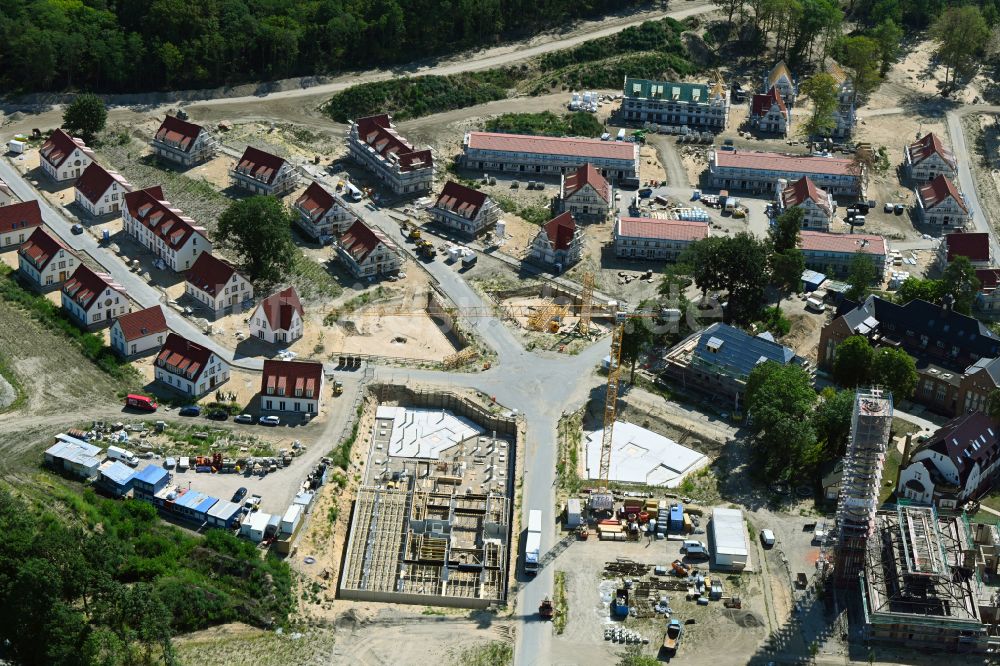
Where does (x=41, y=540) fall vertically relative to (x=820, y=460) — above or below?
above

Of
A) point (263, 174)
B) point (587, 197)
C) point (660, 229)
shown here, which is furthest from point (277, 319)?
point (660, 229)

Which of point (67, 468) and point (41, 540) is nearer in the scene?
point (41, 540)

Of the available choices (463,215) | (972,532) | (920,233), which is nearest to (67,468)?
(463,215)

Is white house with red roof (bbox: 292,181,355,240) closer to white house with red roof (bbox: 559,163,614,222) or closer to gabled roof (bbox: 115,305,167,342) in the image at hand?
white house with red roof (bbox: 559,163,614,222)

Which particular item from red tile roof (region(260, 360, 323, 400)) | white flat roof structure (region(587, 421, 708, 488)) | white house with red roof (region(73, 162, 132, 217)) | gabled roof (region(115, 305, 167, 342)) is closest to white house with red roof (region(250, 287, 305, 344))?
gabled roof (region(115, 305, 167, 342))

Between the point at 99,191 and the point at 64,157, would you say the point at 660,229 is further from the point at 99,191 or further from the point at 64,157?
the point at 64,157

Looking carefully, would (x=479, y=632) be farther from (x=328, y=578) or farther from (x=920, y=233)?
(x=920, y=233)

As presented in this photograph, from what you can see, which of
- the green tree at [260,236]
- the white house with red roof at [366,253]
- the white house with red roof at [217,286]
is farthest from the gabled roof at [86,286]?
the white house with red roof at [366,253]
